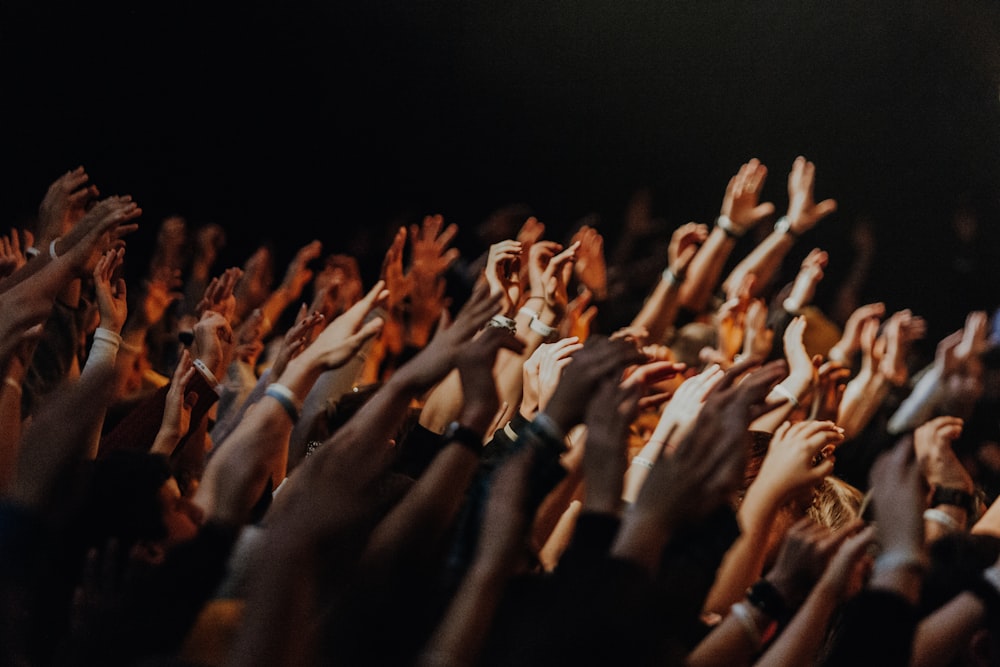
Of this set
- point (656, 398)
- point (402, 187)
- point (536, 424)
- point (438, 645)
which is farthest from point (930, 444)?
point (402, 187)

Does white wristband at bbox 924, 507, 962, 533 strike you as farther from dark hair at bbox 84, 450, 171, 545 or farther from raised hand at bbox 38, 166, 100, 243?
raised hand at bbox 38, 166, 100, 243

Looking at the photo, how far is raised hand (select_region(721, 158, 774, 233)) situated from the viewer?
138 inches

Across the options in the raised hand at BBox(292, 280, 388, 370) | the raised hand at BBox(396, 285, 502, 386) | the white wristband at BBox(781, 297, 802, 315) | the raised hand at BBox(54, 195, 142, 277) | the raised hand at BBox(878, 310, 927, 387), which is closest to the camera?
the raised hand at BBox(396, 285, 502, 386)

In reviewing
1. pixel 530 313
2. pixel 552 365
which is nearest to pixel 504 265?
pixel 530 313

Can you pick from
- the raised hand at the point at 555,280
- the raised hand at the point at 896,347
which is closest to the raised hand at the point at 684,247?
the raised hand at the point at 896,347

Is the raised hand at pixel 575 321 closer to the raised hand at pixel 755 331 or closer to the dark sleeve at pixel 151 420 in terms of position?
the raised hand at pixel 755 331

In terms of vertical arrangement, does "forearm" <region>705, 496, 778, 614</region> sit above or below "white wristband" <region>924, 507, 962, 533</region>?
below

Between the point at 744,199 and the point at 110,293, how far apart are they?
8.01 feet

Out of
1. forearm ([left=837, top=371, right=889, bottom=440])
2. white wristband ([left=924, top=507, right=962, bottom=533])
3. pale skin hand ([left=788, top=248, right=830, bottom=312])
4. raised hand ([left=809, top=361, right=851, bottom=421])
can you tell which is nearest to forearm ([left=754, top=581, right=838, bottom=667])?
white wristband ([left=924, top=507, right=962, bottom=533])

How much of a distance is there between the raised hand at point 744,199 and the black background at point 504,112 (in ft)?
4.47

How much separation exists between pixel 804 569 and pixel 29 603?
1.16 metres

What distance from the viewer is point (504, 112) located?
5590mm

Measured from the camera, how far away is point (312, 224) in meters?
5.61

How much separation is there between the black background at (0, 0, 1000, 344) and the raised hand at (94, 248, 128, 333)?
2.61 m
